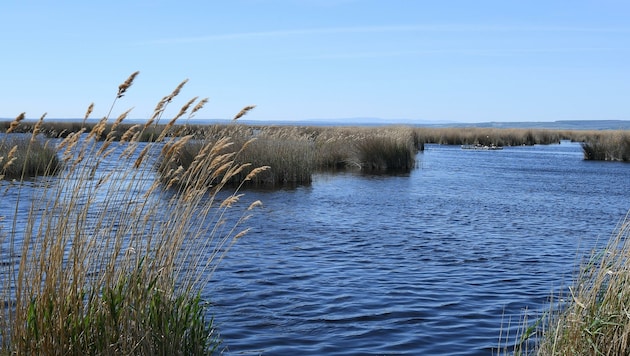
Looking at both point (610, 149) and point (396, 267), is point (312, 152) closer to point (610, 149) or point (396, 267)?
point (396, 267)

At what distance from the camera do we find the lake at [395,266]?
26.3ft

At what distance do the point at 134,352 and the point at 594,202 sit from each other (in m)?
20.5

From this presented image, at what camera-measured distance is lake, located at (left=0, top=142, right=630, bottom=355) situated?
316 inches

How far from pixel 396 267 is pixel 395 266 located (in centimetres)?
9

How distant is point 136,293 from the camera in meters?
4.99

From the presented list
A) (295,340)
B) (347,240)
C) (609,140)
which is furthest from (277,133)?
(609,140)

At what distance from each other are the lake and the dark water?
2 cm

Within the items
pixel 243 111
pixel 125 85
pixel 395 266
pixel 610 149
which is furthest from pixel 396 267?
pixel 610 149

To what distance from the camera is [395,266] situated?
38.8 feet

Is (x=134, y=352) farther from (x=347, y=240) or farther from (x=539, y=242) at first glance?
(x=539, y=242)

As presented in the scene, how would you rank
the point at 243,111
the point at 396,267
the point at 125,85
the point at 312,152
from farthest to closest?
1. the point at 312,152
2. the point at 396,267
3. the point at 243,111
4. the point at 125,85

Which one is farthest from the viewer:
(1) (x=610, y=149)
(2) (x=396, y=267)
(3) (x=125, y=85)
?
(1) (x=610, y=149)

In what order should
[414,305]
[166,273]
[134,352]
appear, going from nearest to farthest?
[134,352]
[166,273]
[414,305]

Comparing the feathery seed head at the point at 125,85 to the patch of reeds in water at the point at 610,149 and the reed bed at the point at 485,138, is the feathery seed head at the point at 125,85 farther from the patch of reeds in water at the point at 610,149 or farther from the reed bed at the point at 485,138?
the reed bed at the point at 485,138
